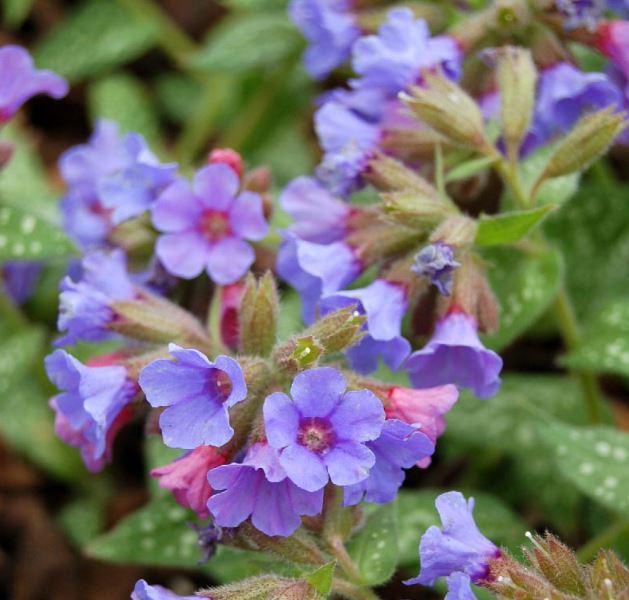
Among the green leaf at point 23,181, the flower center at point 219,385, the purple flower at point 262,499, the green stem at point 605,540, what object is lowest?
the green leaf at point 23,181

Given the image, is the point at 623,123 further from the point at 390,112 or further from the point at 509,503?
the point at 509,503

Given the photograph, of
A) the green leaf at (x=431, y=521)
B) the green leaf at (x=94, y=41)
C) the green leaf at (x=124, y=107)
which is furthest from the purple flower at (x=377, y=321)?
the green leaf at (x=94, y=41)

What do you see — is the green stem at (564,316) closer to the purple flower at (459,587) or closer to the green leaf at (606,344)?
the green leaf at (606,344)

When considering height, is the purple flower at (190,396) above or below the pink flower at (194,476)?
above

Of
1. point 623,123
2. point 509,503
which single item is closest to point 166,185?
point 623,123

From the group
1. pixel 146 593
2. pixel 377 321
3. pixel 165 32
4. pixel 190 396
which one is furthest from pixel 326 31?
pixel 146 593

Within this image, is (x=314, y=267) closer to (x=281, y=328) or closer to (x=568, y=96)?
(x=281, y=328)
